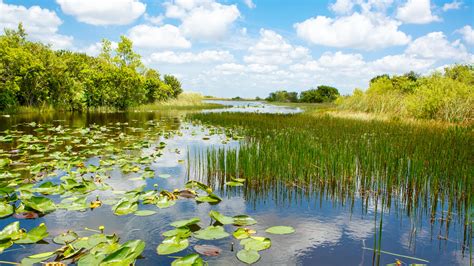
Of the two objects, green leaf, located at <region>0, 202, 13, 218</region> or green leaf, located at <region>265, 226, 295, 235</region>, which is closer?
green leaf, located at <region>265, 226, 295, 235</region>

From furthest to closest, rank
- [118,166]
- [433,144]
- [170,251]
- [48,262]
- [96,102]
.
Result: 1. [96,102]
2. [433,144]
3. [118,166]
4. [170,251]
5. [48,262]

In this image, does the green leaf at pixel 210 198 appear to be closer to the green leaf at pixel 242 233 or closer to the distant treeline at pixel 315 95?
the green leaf at pixel 242 233

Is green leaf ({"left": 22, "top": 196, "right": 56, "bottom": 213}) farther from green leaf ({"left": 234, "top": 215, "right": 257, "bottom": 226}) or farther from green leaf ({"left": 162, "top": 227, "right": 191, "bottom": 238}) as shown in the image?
green leaf ({"left": 234, "top": 215, "right": 257, "bottom": 226})

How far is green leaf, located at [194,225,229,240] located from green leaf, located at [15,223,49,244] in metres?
1.63

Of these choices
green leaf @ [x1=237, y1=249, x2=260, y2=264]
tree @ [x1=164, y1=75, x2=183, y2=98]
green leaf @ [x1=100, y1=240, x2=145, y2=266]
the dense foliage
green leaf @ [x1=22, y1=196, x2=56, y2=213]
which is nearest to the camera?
green leaf @ [x1=100, y1=240, x2=145, y2=266]

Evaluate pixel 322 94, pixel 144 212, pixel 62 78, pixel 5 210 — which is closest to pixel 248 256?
pixel 144 212

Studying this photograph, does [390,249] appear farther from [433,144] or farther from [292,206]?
[433,144]

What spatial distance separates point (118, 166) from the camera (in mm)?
6988

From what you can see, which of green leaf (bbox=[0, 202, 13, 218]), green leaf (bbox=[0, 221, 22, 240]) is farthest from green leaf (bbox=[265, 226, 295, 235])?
green leaf (bbox=[0, 202, 13, 218])

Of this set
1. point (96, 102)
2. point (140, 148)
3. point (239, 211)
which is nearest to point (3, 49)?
point (96, 102)


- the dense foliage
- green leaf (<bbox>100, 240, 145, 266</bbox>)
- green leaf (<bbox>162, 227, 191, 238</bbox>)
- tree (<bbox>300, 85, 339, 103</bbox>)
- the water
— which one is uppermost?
tree (<bbox>300, 85, 339, 103</bbox>)

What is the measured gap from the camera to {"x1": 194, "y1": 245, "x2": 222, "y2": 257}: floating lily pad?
3119 millimetres

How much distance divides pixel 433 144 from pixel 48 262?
27.4 feet

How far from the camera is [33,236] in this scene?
338cm
